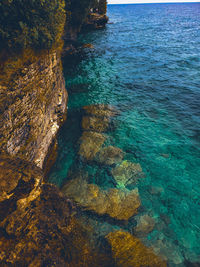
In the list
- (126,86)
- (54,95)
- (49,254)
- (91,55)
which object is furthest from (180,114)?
(91,55)

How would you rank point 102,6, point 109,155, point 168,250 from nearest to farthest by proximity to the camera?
1. point 168,250
2. point 109,155
3. point 102,6

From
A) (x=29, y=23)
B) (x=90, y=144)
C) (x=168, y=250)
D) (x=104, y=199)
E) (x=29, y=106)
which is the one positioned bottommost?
(x=168, y=250)

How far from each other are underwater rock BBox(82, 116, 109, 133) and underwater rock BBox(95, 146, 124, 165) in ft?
7.55

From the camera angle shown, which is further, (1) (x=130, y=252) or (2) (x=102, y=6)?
(2) (x=102, y=6)

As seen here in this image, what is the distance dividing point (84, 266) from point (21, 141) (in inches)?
243

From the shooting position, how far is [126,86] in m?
20.6

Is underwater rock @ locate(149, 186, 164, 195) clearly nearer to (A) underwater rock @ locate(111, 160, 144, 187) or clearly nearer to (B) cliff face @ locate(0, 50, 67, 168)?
(A) underwater rock @ locate(111, 160, 144, 187)

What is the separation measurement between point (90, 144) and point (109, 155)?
173cm

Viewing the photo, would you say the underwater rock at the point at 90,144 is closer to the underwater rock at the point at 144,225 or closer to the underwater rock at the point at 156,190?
the underwater rock at the point at 156,190

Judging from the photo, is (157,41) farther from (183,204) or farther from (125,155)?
(183,204)

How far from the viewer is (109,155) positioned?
1126cm

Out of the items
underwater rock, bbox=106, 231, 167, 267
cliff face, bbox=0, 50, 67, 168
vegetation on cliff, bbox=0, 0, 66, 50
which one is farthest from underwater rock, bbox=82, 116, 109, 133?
underwater rock, bbox=106, 231, 167, 267

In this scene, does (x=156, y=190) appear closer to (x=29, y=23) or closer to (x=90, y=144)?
(x=90, y=144)

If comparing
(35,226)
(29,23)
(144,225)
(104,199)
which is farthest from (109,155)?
(29,23)
